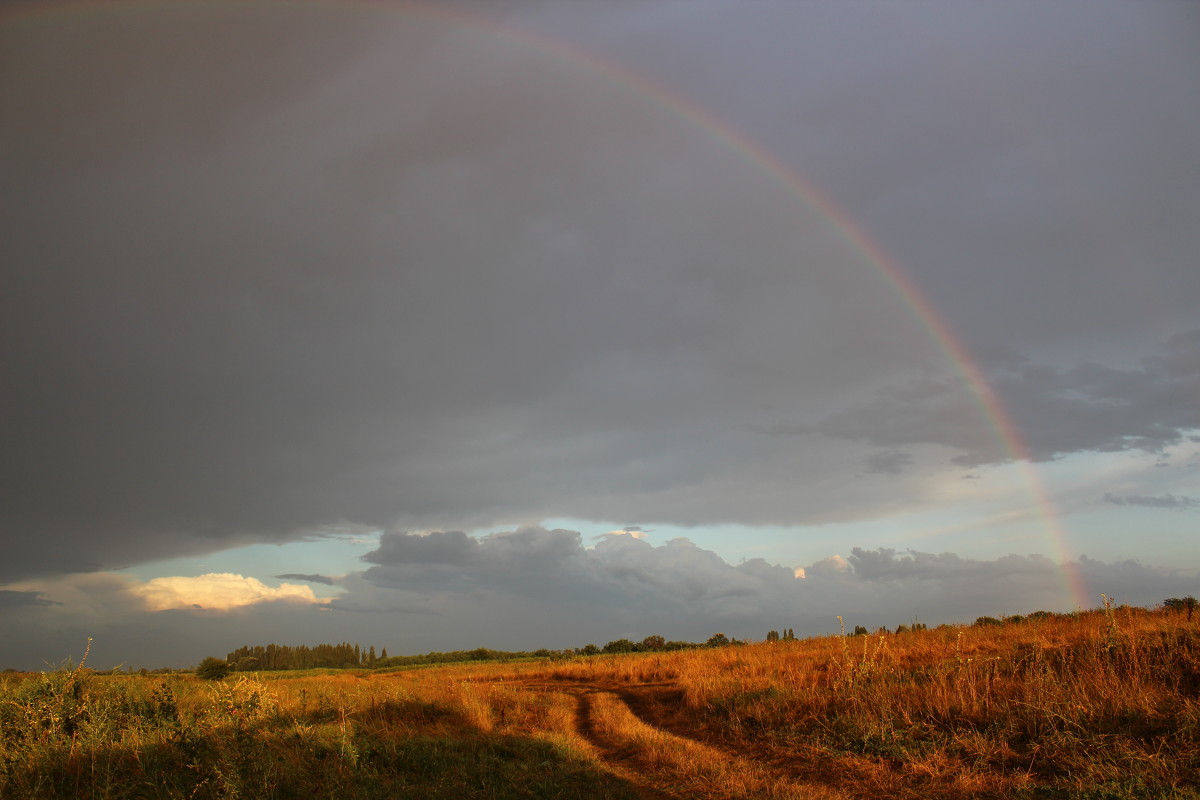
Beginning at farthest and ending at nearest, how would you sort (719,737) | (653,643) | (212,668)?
(653,643), (212,668), (719,737)

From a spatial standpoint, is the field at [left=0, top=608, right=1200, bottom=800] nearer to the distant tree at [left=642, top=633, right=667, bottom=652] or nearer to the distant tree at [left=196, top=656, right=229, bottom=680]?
the distant tree at [left=196, top=656, right=229, bottom=680]

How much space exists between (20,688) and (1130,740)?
21608mm

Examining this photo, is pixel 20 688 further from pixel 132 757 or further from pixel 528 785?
pixel 528 785

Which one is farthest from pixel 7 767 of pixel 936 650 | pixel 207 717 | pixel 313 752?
pixel 936 650

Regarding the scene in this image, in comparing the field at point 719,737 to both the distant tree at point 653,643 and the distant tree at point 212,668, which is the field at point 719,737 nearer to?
the distant tree at point 212,668

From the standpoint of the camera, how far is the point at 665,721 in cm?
1767

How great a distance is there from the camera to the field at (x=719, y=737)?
29.8 feet

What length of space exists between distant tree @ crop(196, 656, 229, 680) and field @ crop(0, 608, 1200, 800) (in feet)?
45.0

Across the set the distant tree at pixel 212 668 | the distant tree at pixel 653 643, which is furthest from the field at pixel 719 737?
the distant tree at pixel 653 643

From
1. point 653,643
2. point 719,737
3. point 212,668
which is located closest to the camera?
point 719,737

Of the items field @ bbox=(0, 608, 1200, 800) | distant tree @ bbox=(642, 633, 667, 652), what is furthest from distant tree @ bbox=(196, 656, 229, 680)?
distant tree @ bbox=(642, 633, 667, 652)

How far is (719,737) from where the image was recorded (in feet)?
47.9

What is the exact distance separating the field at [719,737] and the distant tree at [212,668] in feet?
45.0

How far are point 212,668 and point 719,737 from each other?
27.8 m
